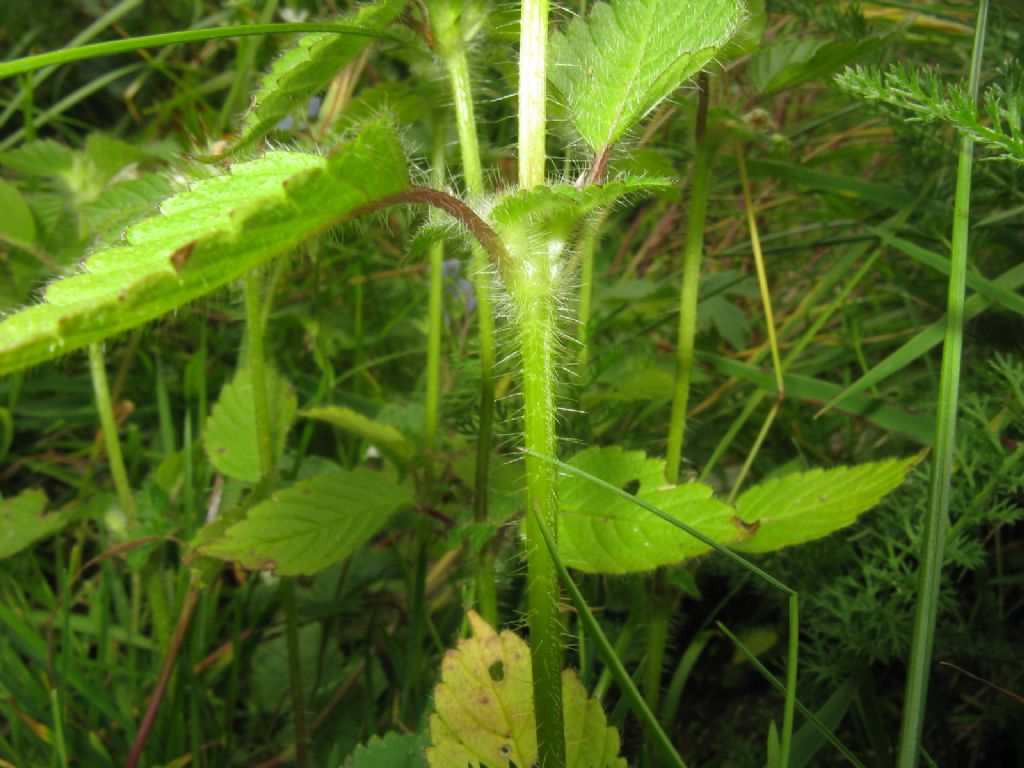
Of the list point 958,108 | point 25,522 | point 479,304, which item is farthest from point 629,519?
point 25,522

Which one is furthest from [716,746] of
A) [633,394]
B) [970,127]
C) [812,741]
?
[970,127]

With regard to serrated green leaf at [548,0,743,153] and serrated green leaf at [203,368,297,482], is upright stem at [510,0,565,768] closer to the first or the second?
serrated green leaf at [548,0,743,153]

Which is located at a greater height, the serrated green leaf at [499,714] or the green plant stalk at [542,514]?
the green plant stalk at [542,514]

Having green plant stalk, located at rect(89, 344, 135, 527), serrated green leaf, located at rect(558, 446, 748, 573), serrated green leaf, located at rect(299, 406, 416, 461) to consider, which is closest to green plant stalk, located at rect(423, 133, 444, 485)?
serrated green leaf, located at rect(299, 406, 416, 461)

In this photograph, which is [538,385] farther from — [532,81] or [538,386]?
[532,81]

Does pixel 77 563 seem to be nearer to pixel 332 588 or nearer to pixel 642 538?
pixel 332 588

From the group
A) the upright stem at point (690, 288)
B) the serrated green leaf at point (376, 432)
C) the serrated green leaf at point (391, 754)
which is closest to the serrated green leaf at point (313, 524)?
the serrated green leaf at point (376, 432)

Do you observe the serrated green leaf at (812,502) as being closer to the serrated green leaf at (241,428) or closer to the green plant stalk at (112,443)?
the serrated green leaf at (241,428)
